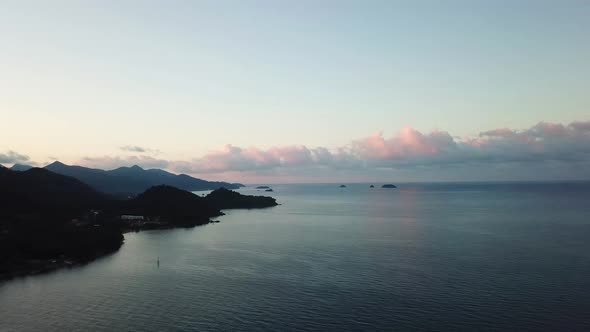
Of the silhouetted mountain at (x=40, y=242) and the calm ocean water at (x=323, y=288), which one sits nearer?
the calm ocean water at (x=323, y=288)

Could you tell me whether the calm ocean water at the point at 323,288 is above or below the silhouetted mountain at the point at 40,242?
below

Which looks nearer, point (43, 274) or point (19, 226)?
point (43, 274)

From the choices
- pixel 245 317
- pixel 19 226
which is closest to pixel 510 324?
pixel 245 317

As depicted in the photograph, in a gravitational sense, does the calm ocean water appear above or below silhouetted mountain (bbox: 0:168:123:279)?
A: below

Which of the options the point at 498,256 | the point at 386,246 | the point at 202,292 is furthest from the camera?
the point at 386,246

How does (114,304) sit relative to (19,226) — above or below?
below


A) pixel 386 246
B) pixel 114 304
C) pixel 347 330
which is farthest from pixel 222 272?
pixel 386 246

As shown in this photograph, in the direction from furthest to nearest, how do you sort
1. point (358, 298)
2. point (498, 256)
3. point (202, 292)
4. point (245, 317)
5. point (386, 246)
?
point (386, 246) → point (498, 256) → point (202, 292) → point (358, 298) → point (245, 317)

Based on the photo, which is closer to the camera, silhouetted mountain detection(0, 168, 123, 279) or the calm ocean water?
the calm ocean water

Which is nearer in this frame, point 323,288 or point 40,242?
point 323,288

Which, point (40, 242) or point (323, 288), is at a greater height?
point (40, 242)

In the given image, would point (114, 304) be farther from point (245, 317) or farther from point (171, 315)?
point (245, 317)
